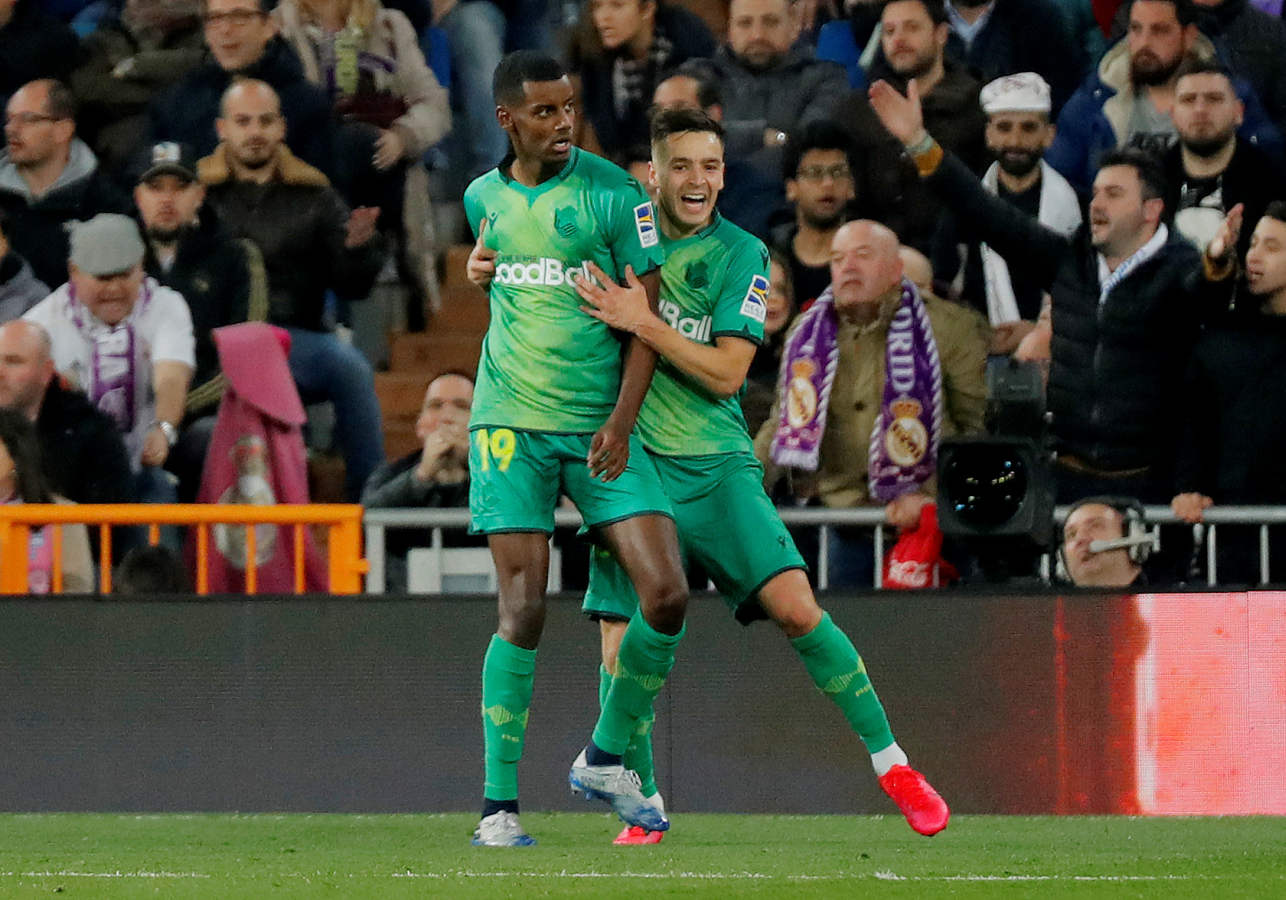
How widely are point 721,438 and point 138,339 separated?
3998 millimetres

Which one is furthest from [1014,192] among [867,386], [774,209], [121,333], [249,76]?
[121,333]

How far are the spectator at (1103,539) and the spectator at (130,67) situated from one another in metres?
5.07

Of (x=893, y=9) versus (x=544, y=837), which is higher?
(x=893, y=9)

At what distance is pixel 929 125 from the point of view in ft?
32.1

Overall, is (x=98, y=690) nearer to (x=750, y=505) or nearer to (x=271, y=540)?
(x=271, y=540)

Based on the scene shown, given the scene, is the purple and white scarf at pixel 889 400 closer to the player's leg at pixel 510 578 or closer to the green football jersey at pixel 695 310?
the green football jersey at pixel 695 310

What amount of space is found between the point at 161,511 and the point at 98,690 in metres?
0.69

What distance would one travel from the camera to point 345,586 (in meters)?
8.03

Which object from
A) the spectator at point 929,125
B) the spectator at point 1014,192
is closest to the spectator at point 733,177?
the spectator at point 929,125

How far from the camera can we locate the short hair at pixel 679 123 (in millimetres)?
6156

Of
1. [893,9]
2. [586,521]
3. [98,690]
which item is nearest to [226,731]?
[98,690]

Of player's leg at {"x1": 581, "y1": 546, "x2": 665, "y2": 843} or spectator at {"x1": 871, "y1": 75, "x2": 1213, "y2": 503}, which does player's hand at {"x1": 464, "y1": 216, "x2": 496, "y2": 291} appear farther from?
spectator at {"x1": 871, "y1": 75, "x2": 1213, "y2": 503}

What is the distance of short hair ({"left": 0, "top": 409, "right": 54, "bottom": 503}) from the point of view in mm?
8461

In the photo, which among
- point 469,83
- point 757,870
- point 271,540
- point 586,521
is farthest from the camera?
point 469,83
